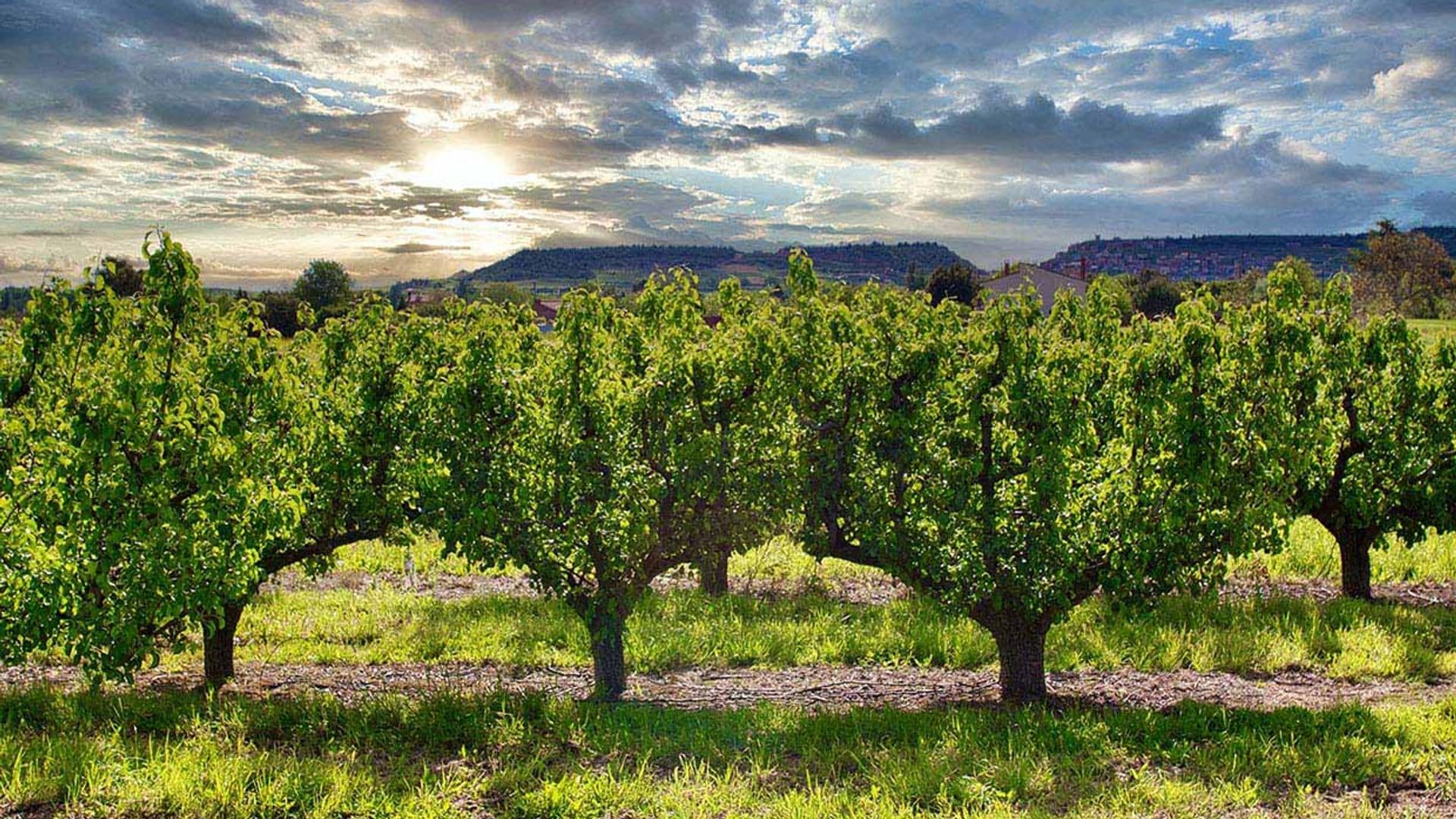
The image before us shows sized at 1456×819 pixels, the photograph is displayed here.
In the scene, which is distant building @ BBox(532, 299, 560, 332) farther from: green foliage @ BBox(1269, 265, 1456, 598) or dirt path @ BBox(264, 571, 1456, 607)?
green foliage @ BBox(1269, 265, 1456, 598)

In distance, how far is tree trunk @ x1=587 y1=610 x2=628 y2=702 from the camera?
11797 mm

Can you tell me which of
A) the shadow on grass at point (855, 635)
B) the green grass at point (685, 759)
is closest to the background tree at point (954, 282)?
the shadow on grass at point (855, 635)

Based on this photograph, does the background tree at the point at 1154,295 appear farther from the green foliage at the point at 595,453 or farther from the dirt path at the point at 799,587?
the green foliage at the point at 595,453

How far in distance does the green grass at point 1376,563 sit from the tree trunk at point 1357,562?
919mm

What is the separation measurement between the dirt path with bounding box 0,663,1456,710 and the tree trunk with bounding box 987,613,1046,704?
35 cm

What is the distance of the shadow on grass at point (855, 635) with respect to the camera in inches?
519

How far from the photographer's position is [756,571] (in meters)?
18.0

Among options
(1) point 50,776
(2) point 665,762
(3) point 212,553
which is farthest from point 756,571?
(1) point 50,776

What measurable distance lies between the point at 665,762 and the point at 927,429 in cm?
478

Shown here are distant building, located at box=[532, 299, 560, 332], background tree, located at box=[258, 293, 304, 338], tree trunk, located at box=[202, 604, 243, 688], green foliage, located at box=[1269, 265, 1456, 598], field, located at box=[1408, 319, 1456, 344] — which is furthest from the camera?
background tree, located at box=[258, 293, 304, 338]

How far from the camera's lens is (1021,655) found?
38.2 feet

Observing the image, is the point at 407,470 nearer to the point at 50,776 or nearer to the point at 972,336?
the point at 50,776

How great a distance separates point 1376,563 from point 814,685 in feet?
42.5

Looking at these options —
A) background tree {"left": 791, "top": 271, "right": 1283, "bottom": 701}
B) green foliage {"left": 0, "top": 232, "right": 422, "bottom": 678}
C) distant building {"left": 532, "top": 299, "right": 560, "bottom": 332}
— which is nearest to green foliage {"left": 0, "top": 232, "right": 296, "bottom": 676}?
green foliage {"left": 0, "top": 232, "right": 422, "bottom": 678}
